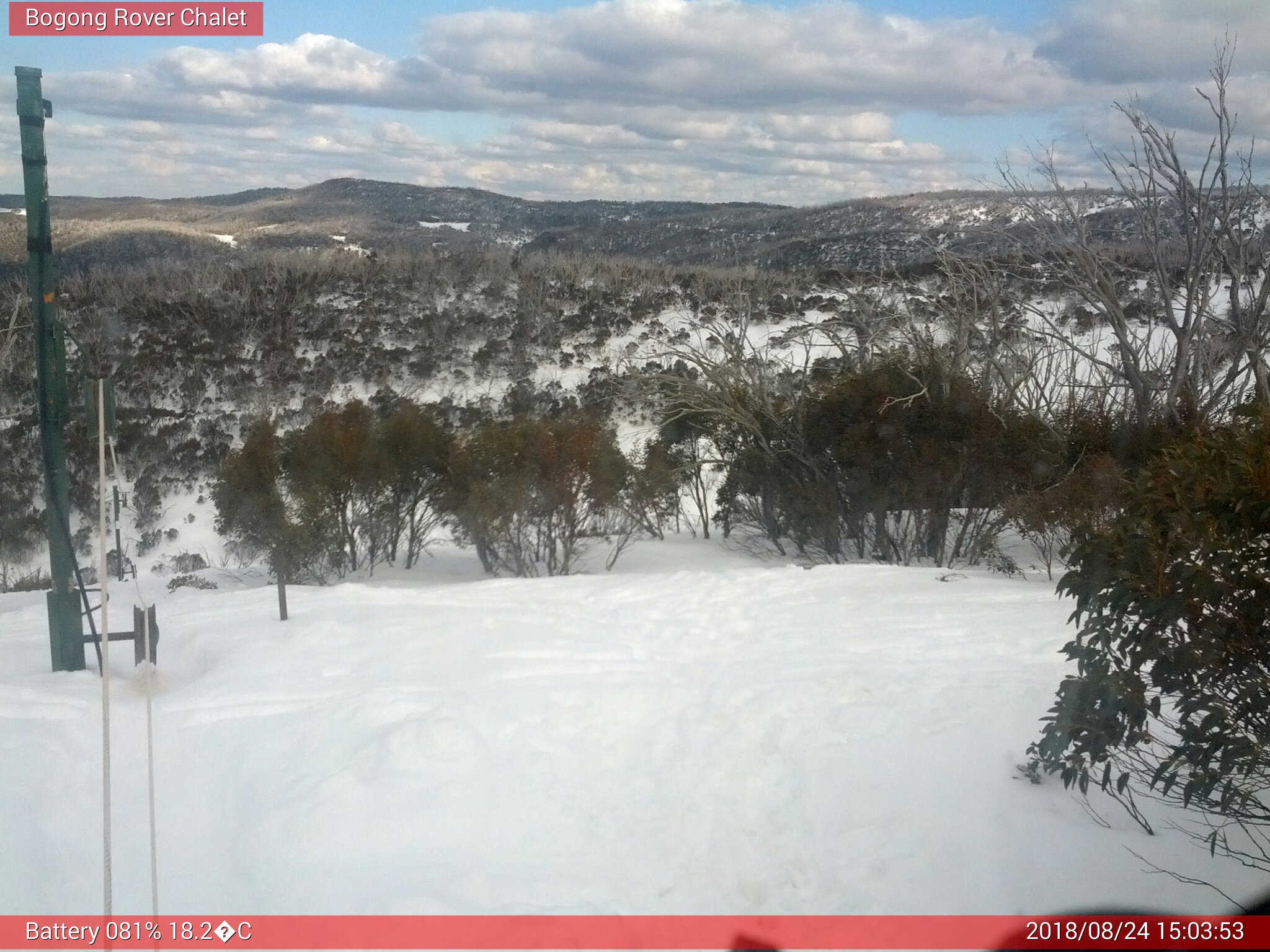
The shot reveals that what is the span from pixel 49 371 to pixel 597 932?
468cm

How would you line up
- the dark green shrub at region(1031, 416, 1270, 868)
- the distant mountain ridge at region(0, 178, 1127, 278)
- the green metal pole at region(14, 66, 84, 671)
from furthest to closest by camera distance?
the distant mountain ridge at region(0, 178, 1127, 278)
the green metal pole at region(14, 66, 84, 671)
the dark green shrub at region(1031, 416, 1270, 868)

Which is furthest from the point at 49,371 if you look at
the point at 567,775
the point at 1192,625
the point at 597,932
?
the point at 1192,625

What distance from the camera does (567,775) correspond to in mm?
4621

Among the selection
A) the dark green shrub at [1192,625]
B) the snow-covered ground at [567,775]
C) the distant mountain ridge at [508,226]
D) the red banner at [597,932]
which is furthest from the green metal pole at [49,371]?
the distant mountain ridge at [508,226]

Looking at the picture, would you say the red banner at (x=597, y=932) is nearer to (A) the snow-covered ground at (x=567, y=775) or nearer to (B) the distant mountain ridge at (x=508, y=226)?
(A) the snow-covered ground at (x=567, y=775)

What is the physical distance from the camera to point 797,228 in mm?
55469

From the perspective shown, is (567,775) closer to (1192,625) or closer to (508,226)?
(1192,625)

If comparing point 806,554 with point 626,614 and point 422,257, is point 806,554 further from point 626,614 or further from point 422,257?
point 422,257

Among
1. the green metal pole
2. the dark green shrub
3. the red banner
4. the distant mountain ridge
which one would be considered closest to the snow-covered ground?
the red banner

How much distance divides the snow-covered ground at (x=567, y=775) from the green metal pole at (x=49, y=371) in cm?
36

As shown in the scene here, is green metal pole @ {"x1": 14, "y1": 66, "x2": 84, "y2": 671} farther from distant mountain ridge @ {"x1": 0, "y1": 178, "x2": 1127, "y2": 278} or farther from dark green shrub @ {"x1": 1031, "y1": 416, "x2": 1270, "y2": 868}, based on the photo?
distant mountain ridge @ {"x1": 0, "y1": 178, "x2": 1127, "y2": 278}

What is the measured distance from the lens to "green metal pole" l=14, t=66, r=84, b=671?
18.1ft

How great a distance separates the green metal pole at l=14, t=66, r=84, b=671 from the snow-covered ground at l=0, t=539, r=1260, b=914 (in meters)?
0.36

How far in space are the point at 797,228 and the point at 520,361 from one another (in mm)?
34346
